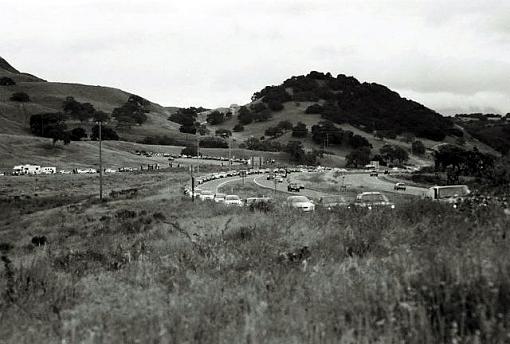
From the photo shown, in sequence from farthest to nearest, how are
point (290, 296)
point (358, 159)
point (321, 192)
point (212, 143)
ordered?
point (212, 143) → point (358, 159) → point (321, 192) → point (290, 296)

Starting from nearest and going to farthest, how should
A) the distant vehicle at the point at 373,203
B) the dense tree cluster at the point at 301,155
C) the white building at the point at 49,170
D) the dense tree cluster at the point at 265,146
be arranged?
the distant vehicle at the point at 373,203 → the white building at the point at 49,170 → the dense tree cluster at the point at 301,155 → the dense tree cluster at the point at 265,146

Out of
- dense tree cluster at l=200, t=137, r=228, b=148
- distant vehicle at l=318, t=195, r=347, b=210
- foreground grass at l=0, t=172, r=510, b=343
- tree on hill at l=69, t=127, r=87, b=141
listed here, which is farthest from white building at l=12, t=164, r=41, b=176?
foreground grass at l=0, t=172, r=510, b=343

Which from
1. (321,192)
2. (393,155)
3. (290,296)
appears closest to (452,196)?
(290,296)

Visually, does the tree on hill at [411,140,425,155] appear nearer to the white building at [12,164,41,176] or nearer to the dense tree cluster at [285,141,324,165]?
the dense tree cluster at [285,141,324,165]

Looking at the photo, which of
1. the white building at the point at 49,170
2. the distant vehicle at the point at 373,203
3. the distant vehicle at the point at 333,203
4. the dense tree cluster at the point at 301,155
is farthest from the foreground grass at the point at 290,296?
the dense tree cluster at the point at 301,155

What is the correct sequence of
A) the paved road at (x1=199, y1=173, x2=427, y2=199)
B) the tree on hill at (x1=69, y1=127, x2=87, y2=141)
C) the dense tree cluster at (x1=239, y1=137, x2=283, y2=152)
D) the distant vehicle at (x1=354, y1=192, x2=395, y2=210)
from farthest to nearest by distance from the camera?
the dense tree cluster at (x1=239, y1=137, x2=283, y2=152) → the tree on hill at (x1=69, y1=127, x2=87, y2=141) → the paved road at (x1=199, y1=173, x2=427, y2=199) → the distant vehicle at (x1=354, y1=192, x2=395, y2=210)

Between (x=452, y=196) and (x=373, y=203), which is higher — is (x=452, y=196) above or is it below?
above

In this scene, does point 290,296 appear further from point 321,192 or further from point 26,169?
point 26,169

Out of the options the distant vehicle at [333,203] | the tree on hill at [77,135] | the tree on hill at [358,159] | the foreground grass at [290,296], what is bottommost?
the tree on hill at [358,159]

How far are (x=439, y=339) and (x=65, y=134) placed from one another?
144 meters

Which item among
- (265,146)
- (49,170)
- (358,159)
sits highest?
(265,146)

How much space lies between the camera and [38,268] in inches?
368

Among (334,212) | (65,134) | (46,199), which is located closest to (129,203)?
(46,199)

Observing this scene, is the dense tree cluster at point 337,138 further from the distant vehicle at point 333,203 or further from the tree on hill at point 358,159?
the distant vehicle at point 333,203
